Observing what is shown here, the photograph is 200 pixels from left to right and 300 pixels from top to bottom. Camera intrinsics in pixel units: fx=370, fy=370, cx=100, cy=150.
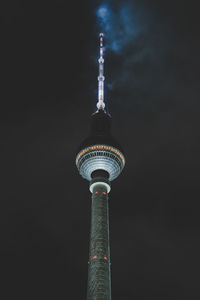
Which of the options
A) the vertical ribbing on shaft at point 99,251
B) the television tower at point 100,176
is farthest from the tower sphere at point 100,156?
the vertical ribbing on shaft at point 99,251

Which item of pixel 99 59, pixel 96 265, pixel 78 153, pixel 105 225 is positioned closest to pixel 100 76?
pixel 99 59

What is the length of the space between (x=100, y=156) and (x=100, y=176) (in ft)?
19.4

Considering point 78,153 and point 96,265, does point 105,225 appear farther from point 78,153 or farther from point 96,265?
point 78,153

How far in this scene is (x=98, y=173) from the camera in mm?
110062

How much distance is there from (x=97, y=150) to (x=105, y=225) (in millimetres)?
22406

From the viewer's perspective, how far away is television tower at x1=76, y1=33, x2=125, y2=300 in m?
90.8

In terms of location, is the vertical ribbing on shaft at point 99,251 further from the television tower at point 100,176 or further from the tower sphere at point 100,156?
the tower sphere at point 100,156

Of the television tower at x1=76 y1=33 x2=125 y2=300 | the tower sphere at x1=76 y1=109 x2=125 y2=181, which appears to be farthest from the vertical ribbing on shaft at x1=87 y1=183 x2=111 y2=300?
the tower sphere at x1=76 y1=109 x2=125 y2=181

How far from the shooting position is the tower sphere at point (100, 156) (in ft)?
360

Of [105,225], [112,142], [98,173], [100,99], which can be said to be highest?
[100,99]

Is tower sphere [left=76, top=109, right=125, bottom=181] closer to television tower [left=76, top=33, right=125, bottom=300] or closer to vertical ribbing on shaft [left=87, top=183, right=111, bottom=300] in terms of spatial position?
television tower [left=76, top=33, right=125, bottom=300]

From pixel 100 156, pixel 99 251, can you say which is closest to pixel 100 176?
pixel 100 156

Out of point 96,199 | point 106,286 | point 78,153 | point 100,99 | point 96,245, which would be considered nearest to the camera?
point 106,286

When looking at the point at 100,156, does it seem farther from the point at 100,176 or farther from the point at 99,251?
the point at 99,251
